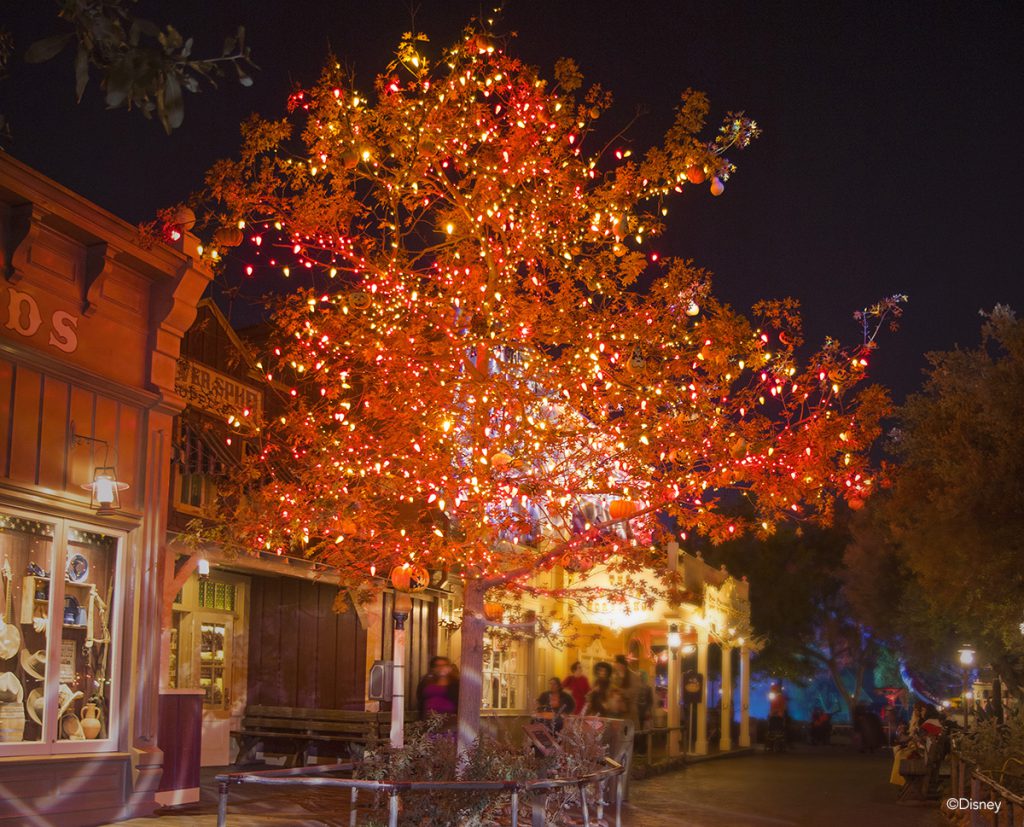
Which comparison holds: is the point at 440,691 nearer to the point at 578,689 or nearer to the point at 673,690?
the point at 578,689

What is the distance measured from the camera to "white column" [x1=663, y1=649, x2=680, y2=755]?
2834 centimetres

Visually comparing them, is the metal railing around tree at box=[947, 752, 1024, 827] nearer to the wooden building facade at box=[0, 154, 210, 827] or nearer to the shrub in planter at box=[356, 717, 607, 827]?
the shrub in planter at box=[356, 717, 607, 827]

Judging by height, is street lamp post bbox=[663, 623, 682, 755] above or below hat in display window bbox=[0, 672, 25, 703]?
below

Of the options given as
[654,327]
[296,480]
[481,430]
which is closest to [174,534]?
[296,480]

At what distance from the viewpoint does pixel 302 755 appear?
18.8 metres

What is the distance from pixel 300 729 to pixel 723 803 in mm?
6431

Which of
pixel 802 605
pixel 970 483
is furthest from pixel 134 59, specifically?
pixel 802 605

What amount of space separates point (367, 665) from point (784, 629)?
38.6 metres

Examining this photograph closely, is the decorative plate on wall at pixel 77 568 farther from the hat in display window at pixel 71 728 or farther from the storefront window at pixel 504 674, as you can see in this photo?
the storefront window at pixel 504 674

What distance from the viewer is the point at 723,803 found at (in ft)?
62.1

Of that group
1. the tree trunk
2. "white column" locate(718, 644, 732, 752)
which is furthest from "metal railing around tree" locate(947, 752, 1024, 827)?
"white column" locate(718, 644, 732, 752)

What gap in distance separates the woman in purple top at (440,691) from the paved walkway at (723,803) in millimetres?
1758

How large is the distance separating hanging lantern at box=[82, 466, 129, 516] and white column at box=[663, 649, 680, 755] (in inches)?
717

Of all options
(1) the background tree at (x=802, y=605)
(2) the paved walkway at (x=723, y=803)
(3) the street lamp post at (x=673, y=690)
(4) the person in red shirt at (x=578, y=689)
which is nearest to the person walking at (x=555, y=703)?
(2) the paved walkway at (x=723, y=803)
